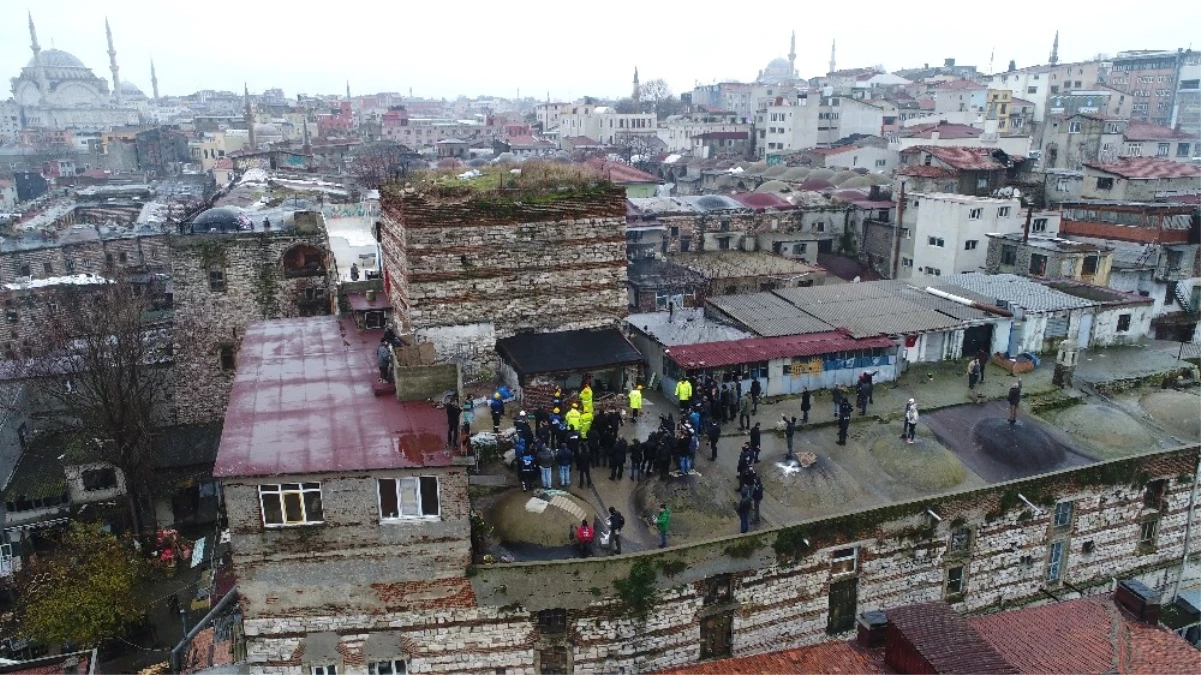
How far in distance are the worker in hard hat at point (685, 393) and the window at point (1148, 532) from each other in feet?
40.2

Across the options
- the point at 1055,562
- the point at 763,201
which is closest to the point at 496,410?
the point at 1055,562

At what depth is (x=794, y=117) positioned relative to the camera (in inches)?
3398

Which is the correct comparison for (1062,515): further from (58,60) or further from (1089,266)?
(58,60)

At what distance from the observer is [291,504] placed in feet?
49.3

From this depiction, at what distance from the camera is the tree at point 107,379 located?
29.2 m

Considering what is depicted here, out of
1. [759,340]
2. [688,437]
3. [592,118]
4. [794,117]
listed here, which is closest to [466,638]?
[688,437]

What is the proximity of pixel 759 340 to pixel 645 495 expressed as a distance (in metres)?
7.95

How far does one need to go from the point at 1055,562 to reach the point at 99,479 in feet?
102

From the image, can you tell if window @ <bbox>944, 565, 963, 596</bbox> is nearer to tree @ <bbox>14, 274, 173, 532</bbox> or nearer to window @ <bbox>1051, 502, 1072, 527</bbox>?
window @ <bbox>1051, 502, 1072, 527</bbox>

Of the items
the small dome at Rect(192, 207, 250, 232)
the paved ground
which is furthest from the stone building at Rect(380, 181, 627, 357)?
the small dome at Rect(192, 207, 250, 232)

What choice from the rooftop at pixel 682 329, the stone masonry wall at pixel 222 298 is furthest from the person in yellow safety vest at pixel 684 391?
the stone masonry wall at pixel 222 298

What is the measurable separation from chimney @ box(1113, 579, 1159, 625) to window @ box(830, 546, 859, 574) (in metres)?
4.93

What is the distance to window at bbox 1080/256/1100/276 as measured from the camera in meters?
35.3

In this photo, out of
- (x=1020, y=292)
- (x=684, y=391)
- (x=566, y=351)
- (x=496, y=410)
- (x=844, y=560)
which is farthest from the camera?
(x=1020, y=292)
